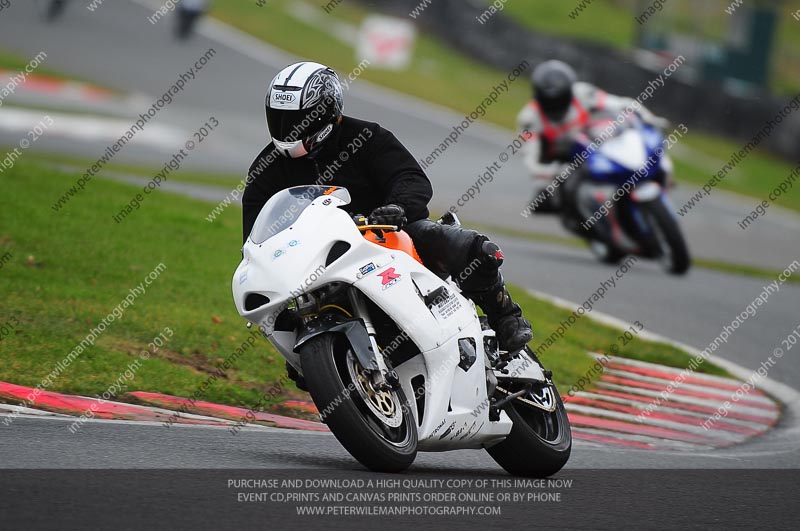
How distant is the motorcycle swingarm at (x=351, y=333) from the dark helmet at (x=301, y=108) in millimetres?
873

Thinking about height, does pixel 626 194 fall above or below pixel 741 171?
above

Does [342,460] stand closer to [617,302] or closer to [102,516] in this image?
[102,516]

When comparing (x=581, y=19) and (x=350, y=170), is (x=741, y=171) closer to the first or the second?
(x=581, y=19)

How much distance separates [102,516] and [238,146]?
17.4 meters

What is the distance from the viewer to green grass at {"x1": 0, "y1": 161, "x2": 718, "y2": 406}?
24.7 ft

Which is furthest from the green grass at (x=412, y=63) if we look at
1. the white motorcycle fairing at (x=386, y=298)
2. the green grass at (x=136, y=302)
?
the white motorcycle fairing at (x=386, y=298)

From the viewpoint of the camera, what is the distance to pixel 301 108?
5863 mm

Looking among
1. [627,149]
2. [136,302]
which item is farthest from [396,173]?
[627,149]

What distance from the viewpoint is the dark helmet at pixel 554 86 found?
1436cm

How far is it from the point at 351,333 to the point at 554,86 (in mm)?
9408

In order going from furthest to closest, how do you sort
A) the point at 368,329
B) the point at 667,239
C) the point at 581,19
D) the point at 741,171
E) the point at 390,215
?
the point at 581,19 → the point at 741,171 → the point at 667,239 → the point at 390,215 → the point at 368,329

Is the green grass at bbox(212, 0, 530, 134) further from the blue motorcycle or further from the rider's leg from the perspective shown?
the rider's leg

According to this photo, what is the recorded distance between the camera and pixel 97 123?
20.2 m

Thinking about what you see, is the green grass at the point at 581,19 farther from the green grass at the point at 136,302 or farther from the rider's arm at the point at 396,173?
the rider's arm at the point at 396,173
